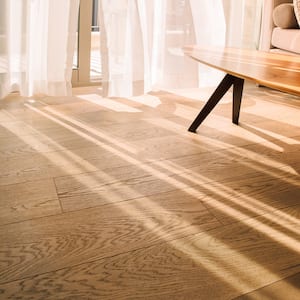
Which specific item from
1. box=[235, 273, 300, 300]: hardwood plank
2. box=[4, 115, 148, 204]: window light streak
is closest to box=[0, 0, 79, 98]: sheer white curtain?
box=[4, 115, 148, 204]: window light streak

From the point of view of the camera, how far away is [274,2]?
2754mm

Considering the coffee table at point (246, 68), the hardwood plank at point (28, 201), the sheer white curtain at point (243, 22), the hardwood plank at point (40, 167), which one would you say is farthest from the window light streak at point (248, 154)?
the sheer white curtain at point (243, 22)

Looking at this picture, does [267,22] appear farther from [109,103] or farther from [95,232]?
[95,232]

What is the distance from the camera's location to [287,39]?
2594 mm

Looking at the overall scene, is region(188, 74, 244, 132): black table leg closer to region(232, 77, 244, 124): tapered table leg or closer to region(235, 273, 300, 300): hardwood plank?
region(232, 77, 244, 124): tapered table leg

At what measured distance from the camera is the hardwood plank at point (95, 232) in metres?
1.03

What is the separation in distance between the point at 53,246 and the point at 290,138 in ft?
4.33

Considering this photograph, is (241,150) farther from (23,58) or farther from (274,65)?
(23,58)

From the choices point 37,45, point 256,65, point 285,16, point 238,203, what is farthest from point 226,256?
point 285,16

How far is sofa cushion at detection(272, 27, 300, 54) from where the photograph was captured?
252 cm

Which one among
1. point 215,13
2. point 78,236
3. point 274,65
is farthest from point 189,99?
point 78,236

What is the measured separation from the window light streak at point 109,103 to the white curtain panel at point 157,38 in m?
0.06

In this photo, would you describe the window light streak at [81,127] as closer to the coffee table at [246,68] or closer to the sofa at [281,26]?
the coffee table at [246,68]

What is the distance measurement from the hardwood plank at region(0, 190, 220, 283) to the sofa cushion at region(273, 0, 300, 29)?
5.74 feet
